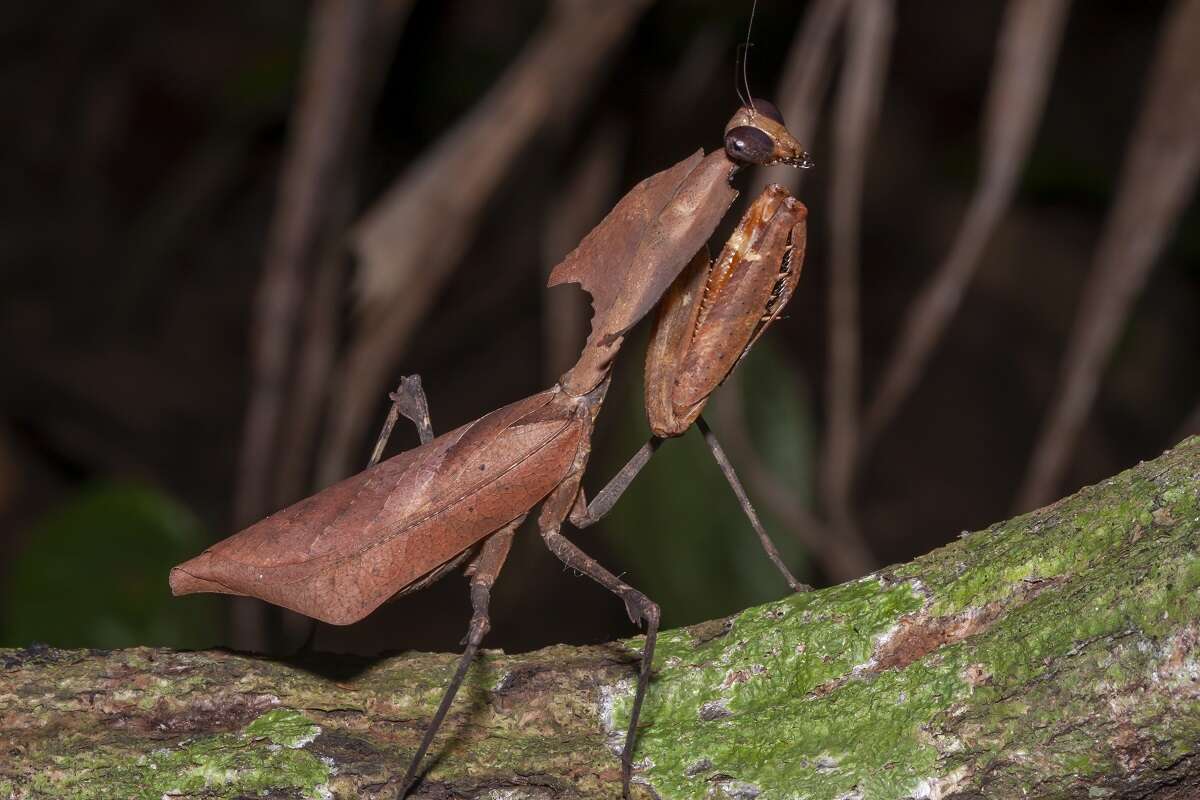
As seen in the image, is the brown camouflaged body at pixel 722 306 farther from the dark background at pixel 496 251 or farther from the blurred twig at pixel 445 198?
the dark background at pixel 496 251

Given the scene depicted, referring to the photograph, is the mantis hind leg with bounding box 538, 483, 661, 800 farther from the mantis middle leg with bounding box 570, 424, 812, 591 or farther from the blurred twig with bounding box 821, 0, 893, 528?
the blurred twig with bounding box 821, 0, 893, 528

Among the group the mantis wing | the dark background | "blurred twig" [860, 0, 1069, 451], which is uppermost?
the dark background

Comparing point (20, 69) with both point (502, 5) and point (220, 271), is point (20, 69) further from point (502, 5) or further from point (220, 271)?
point (502, 5)

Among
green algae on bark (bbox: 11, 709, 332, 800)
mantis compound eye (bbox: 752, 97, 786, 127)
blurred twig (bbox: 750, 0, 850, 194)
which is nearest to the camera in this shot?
green algae on bark (bbox: 11, 709, 332, 800)

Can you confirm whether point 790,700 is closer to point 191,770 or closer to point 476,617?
point 476,617

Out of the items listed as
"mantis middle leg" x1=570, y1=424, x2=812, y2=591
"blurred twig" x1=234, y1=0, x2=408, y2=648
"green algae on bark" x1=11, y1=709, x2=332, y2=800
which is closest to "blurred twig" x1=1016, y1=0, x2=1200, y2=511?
"mantis middle leg" x1=570, y1=424, x2=812, y2=591

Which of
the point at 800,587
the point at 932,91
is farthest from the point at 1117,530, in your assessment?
the point at 932,91
